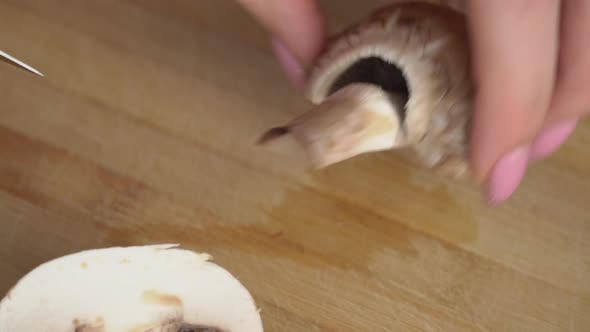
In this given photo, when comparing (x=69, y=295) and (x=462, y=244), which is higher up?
(x=69, y=295)

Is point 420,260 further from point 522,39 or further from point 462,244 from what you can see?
point 522,39

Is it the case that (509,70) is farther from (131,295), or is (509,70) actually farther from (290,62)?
(131,295)

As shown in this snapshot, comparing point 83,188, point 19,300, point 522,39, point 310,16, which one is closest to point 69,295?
point 19,300

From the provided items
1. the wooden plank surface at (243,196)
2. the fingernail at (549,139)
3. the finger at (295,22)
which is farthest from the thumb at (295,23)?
the fingernail at (549,139)

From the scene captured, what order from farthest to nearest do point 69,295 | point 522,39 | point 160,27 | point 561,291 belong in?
point 160,27 → point 561,291 → point 69,295 → point 522,39

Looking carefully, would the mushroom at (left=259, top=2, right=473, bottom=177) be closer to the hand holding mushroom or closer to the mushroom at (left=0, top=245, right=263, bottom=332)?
the hand holding mushroom

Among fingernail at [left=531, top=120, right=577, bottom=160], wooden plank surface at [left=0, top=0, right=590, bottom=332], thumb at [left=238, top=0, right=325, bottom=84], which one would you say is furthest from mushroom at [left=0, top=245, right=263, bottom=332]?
Answer: fingernail at [left=531, top=120, right=577, bottom=160]

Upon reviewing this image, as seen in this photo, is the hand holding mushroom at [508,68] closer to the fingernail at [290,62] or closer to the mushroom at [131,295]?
the fingernail at [290,62]
